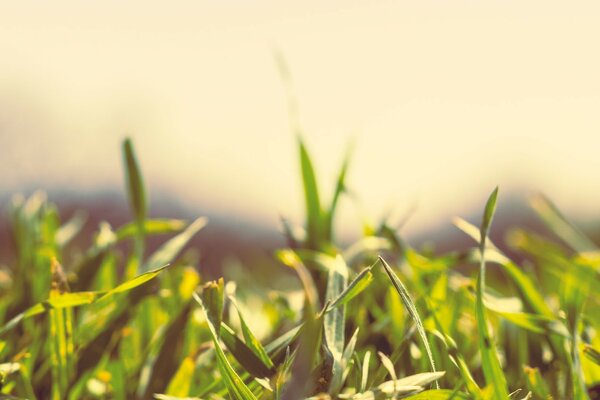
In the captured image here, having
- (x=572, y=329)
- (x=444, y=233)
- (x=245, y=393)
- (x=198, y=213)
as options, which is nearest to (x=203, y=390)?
(x=245, y=393)

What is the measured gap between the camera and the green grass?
1.08ft

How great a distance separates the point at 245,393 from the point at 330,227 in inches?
14.3

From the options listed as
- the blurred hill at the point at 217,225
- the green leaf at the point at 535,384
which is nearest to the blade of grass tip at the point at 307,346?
the green leaf at the point at 535,384

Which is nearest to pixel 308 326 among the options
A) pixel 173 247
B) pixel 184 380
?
pixel 184 380

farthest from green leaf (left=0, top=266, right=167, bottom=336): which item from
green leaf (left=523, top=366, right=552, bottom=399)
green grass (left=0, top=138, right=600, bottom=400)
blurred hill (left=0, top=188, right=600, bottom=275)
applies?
blurred hill (left=0, top=188, right=600, bottom=275)

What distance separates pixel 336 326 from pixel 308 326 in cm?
3

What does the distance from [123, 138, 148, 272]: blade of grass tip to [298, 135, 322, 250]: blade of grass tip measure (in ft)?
0.56

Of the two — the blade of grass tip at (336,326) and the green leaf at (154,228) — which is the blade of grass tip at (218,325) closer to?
the blade of grass tip at (336,326)

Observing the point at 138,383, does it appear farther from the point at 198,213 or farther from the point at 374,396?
the point at 198,213

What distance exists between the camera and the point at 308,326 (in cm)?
32

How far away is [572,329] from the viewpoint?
1.28ft

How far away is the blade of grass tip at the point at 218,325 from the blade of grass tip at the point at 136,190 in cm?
22

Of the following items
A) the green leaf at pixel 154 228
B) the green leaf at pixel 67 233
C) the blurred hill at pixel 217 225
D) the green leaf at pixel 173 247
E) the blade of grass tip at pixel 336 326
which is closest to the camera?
the blade of grass tip at pixel 336 326

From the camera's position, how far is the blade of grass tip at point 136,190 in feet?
1.74
